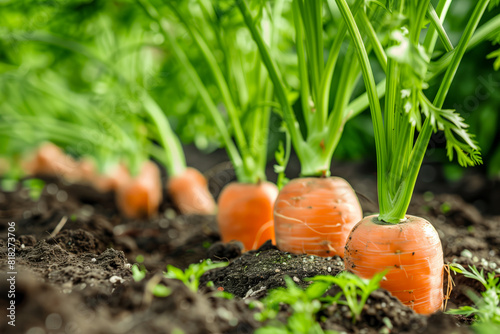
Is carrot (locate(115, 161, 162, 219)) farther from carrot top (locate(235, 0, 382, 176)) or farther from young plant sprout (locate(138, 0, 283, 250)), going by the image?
carrot top (locate(235, 0, 382, 176))

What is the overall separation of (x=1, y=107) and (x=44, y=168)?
38.8 inches

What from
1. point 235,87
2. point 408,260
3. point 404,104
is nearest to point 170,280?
point 408,260

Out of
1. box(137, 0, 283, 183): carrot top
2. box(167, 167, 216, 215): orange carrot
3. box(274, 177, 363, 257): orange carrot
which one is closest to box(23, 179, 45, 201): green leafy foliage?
box(167, 167, 216, 215): orange carrot

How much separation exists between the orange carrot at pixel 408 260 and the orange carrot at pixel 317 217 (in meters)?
0.28

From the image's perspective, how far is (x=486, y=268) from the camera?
134 centimetres

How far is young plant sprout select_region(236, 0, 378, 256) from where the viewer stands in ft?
4.54

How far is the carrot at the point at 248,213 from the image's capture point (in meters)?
1.83

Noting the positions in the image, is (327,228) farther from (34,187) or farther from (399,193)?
(34,187)

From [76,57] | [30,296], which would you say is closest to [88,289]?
[30,296]

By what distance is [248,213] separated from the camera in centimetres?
183

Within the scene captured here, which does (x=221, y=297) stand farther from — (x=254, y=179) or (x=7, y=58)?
(x=7, y=58)

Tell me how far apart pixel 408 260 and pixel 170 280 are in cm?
62

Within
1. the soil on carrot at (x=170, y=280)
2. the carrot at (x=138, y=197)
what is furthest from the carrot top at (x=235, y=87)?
the carrot at (x=138, y=197)

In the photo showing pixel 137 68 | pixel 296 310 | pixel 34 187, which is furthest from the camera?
pixel 34 187
